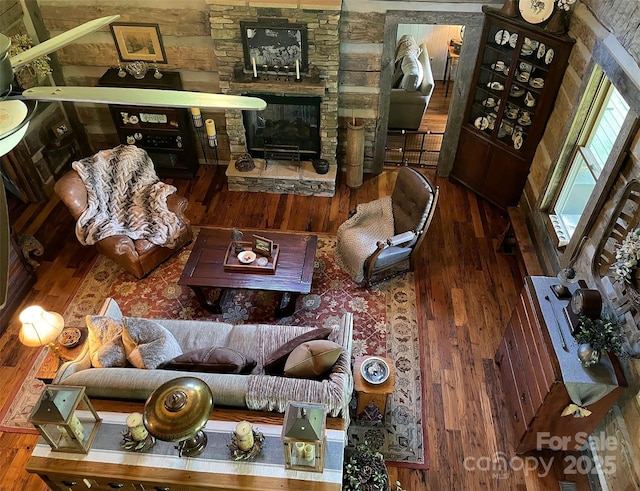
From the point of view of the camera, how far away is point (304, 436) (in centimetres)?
249

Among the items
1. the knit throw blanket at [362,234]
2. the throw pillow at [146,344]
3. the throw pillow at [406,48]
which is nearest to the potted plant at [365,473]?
the throw pillow at [146,344]

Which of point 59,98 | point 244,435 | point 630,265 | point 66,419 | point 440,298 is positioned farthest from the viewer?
point 440,298

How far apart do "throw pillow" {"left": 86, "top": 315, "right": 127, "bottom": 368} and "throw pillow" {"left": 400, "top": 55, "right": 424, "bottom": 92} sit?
183 inches

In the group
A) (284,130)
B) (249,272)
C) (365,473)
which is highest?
(284,130)

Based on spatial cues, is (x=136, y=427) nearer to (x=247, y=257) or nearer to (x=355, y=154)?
(x=247, y=257)

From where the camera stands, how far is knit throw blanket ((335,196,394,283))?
4.75m

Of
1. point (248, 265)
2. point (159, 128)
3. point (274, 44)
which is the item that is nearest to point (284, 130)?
point (274, 44)

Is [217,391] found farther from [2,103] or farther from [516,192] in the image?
[516,192]

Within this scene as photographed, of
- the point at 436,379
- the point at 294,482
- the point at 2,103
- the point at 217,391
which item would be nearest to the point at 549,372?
the point at 436,379

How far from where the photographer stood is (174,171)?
20.3 ft

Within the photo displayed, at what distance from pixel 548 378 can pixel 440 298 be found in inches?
68.1

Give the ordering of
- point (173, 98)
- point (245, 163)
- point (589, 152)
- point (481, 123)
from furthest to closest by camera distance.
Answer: point (245, 163) < point (481, 123) < point (589, 152) < point (173, 98)

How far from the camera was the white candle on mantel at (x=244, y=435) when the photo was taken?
2744 mm

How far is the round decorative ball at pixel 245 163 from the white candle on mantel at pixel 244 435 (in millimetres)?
3654
